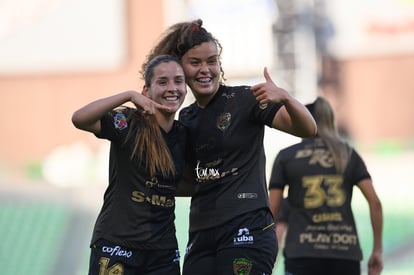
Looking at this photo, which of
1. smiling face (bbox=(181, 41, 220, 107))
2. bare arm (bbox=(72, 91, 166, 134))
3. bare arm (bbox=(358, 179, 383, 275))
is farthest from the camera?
bare arm (bbox=(358, 179, 383, 275))

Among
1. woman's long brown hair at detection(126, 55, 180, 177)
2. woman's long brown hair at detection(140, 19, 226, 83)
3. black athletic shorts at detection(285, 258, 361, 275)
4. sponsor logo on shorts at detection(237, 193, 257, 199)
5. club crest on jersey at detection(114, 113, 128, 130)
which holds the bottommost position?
black athletic shorts at detection(285, 258, 361, 275)

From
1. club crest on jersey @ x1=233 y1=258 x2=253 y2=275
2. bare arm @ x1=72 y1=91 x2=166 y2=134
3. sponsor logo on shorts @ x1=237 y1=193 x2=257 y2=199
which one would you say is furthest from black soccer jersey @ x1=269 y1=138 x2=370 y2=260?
bare arm @ x1=72 y1=91 x2=166 y2=134

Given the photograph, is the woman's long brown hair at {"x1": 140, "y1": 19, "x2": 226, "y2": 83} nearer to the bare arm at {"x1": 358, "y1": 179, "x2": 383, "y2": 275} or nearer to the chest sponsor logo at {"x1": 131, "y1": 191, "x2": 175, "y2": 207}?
the chest sponsor logo at {"x1": 131, "y1": 191, "x2": 175, "y2": 207}

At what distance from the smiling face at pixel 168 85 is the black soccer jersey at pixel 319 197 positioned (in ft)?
7.59

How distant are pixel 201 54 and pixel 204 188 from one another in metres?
0.72

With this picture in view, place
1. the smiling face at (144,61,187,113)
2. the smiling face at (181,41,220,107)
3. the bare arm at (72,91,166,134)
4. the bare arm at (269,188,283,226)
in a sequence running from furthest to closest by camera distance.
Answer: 1. the bare arm at (269,188,283,226)
2. the smiling face at (181,41,220,107)
3. the smiling face at (144,61,187,113)
4. the bare arm at (72,91,166,134)

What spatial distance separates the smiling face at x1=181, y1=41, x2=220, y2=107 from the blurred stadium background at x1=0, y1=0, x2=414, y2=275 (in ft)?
37.7

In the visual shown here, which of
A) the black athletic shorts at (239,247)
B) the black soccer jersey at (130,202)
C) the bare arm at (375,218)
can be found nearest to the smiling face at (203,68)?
the black soccer jersey at (130,202)

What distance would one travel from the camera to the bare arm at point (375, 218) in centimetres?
678

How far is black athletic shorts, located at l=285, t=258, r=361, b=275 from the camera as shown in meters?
6.84

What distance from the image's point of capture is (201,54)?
4.92 meters

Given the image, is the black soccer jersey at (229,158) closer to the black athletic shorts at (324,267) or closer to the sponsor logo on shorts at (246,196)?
the sponsor logo on shorts at (246,196)

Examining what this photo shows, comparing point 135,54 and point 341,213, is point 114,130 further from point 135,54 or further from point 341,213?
point 135,54

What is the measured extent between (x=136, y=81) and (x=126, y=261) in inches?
578
